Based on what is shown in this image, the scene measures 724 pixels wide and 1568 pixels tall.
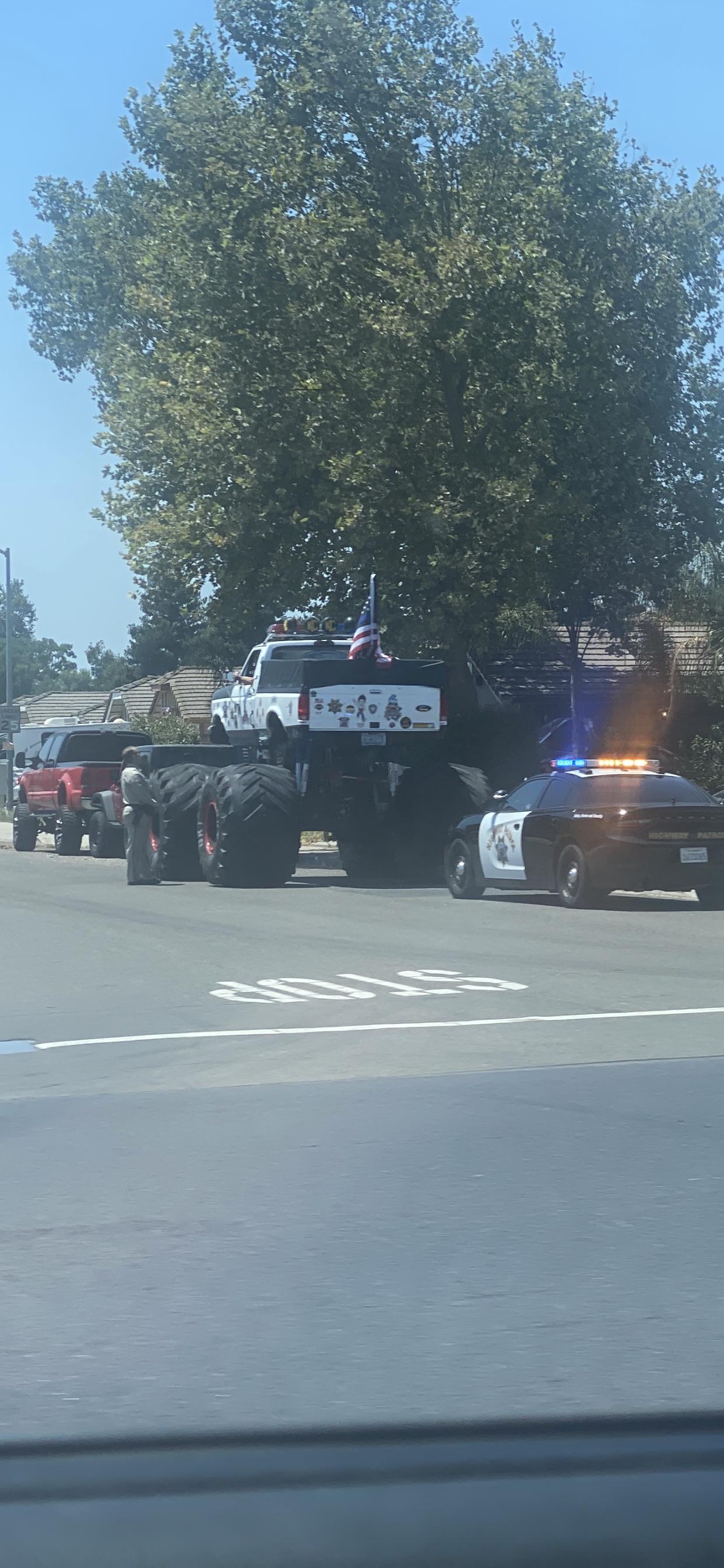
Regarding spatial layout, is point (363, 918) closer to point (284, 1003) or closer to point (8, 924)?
point (8, 924)

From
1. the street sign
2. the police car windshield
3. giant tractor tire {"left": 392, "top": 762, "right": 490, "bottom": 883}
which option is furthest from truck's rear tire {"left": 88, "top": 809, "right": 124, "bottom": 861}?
the street sign

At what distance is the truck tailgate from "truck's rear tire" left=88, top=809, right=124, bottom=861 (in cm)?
788

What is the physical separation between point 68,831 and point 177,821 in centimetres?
824

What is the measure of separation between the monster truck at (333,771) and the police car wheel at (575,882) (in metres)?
4.17

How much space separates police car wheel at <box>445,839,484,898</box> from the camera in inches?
886

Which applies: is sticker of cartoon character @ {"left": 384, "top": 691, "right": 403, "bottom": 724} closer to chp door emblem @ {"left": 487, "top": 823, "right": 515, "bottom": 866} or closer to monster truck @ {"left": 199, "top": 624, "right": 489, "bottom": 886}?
monster truck @ {"left": 199, "top": 624, "right": 489, "bottom": 886}

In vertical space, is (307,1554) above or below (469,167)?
below

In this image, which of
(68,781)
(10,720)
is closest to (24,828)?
(68,781)

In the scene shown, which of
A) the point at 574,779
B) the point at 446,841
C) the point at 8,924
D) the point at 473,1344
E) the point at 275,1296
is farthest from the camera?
the point at 446,841

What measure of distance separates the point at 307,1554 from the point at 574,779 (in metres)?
17.6

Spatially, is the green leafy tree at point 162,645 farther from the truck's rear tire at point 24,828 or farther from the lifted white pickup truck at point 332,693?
the lifted white pickup truck at point 332,693

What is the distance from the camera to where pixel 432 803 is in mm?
26109

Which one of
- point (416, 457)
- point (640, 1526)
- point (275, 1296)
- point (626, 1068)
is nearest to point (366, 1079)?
point (626, 1068)

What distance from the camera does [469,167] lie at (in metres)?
30.4
